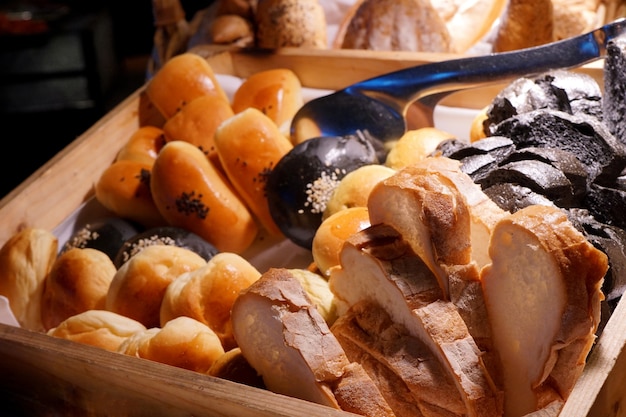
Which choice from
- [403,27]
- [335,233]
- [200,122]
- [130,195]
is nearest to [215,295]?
[335,233]

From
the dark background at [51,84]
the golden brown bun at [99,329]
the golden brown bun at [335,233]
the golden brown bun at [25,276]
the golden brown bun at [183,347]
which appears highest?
the golden brown bun at [335,233]

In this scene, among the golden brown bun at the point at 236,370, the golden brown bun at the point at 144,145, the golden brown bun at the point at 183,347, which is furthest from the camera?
the golden brown bun at the point at 144,145

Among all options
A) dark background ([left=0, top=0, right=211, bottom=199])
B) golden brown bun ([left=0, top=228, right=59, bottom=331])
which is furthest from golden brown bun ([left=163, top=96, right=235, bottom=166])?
dark background ([left=0, top=0, right=211, bottom=199])

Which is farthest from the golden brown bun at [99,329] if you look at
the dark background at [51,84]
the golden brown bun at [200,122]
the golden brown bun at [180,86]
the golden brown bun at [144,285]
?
the dark background at [51,84]

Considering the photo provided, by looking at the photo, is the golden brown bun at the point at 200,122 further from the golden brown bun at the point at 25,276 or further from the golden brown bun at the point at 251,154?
the golden brown bun at the point at 25,276

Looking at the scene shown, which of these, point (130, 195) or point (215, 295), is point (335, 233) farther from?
point (130, 195)

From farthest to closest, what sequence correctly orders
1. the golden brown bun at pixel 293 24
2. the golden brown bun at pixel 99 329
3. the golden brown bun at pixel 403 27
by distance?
the golden brown bun at pixel 293 24 < the golden brown bun at pixel 403 27 < the golden brown bun at pixel 99 329
